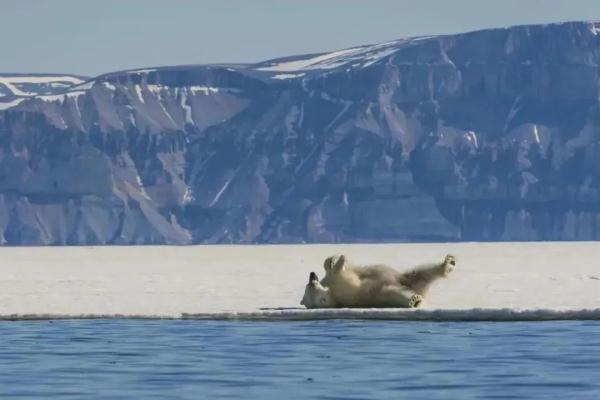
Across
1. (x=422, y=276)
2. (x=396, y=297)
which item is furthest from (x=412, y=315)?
(x=422, y=276)

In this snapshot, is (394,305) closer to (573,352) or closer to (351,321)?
(351,321)

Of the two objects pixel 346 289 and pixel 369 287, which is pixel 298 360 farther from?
pixel 369 287

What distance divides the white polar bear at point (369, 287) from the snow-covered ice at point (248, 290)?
0.46m

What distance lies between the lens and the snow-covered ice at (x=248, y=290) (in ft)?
87.1

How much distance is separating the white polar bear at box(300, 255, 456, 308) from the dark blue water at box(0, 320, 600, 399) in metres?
1.44

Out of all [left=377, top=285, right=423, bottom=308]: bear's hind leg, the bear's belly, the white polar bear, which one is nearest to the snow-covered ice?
[left=377, top=285, right=423, bottom=308]: bear's hind leg

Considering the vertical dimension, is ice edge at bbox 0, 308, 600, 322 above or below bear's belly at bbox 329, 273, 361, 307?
below

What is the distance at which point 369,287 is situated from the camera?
1075 inches

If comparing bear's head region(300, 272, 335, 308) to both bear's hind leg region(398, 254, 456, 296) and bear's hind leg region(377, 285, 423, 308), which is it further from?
bear's hind leg region(398, 254, 456, 296)

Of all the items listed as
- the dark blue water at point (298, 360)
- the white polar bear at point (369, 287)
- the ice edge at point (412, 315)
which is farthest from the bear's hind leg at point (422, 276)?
the dark blue water at point (298, 360)

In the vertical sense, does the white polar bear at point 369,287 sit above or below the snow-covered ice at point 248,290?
above

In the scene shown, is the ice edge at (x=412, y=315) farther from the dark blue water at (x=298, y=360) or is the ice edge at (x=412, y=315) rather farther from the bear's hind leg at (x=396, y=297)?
the bear's hind leg at (x=396, y=297)

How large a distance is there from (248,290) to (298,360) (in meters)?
14.9

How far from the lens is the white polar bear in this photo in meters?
27.1
